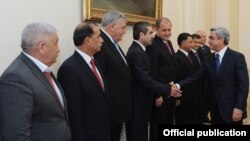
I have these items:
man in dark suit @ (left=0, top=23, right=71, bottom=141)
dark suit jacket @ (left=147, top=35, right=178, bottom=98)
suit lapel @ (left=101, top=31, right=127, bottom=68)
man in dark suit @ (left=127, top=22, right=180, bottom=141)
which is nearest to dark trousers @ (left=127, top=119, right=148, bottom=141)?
man in dark suit @ (left=127, top=22, right=180, bottom=141)

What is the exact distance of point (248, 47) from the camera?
26.8 feet

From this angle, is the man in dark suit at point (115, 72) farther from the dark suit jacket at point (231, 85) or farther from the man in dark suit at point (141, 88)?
the dark suit jacket at point (231, 85)

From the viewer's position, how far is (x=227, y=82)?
13.5 ft

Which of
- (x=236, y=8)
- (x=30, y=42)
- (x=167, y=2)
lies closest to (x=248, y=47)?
(x=236, y=8)

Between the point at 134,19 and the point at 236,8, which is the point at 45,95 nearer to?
the point at 134,19

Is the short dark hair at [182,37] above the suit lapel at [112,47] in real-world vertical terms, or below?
above

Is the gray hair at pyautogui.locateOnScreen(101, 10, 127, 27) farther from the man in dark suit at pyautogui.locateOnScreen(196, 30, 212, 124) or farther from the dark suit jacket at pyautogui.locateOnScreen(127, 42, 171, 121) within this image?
the man in dark suit at pyautogui.locateOnScreen(196, 30, 212, 124)

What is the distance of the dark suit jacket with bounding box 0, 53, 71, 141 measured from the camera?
6.75 feet

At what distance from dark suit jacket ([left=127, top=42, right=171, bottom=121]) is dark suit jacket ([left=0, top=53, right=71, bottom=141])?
1.83 metres

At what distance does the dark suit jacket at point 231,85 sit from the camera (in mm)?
4031

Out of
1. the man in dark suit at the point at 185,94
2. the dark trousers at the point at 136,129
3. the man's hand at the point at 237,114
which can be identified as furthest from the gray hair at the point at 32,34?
the man in dark suit at the point at 185,94

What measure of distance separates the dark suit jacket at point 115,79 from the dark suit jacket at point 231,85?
1.16 metres

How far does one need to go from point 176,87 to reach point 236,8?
434 cm

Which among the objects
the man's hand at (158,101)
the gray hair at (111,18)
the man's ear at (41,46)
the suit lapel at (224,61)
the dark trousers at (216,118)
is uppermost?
the gray hair at (111,18)
